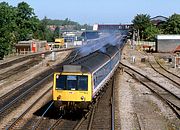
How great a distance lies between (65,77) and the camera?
1933cm

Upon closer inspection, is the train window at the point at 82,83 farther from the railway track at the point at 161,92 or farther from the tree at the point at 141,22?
the tree at the point at 141,22

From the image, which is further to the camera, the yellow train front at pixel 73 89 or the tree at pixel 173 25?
the tree at pixel 173 25

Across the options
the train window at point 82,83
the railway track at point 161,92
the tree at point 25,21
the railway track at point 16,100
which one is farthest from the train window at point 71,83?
the tree at point 25,21

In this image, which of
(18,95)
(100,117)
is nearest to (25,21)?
(18,95)

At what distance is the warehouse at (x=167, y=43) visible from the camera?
75.2m

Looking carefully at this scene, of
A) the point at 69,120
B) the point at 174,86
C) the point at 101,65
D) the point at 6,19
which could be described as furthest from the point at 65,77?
the point at 6,19

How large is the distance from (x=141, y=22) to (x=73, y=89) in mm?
105397

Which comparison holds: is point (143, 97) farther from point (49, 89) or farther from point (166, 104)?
point (49, 89)

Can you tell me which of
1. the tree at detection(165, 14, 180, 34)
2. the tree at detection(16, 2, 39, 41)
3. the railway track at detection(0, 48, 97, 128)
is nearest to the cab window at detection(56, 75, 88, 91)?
the railway track at detection(0, 48, 97, 128)

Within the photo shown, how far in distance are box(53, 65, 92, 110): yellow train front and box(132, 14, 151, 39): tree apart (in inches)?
3820

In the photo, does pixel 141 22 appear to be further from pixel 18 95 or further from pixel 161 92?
pixel 18 95

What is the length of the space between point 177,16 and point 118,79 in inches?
2825

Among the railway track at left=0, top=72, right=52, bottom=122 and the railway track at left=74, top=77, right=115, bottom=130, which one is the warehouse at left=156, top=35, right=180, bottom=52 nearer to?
the railway track at left=0, top=72, right=52, bottom=122

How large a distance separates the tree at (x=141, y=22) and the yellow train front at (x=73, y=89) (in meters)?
97.0
